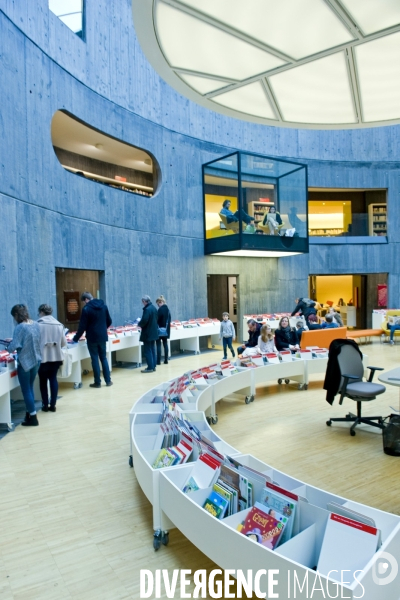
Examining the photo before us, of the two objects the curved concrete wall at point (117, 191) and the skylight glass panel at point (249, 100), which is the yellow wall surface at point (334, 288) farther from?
the skylight glass panel at point (249, 100)

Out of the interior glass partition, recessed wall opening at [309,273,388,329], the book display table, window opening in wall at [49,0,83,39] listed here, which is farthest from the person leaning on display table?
recessed wall opening at [309,273,388,329]

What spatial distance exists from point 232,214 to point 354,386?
822cm

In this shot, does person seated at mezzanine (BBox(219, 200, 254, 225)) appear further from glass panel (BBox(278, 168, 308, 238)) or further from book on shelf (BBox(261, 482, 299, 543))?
book on shelf (BBox(261, 482, 299, 543))

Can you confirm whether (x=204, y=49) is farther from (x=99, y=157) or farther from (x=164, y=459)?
(x=99, y=157)

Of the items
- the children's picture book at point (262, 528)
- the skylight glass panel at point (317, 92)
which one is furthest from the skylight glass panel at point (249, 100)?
the children's picture book at point (262, 528)

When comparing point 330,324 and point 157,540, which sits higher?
point 330,324

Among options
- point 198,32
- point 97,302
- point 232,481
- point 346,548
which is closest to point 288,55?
point 198,32

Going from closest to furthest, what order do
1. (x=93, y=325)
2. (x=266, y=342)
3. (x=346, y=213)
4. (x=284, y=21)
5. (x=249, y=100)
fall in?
(x=284, y=21) → (x=249, y=100) → (x=266, y=342) → (x=93, y=325) → (x=346, y=213)

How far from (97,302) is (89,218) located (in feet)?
9.91

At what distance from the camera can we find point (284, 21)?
3855 mm

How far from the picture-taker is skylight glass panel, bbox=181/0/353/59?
12.0 ft

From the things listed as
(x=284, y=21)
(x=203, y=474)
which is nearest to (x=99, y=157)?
(x=284, y=21)

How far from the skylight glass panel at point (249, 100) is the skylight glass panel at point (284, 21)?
987 millimetres

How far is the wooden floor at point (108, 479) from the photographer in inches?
103
